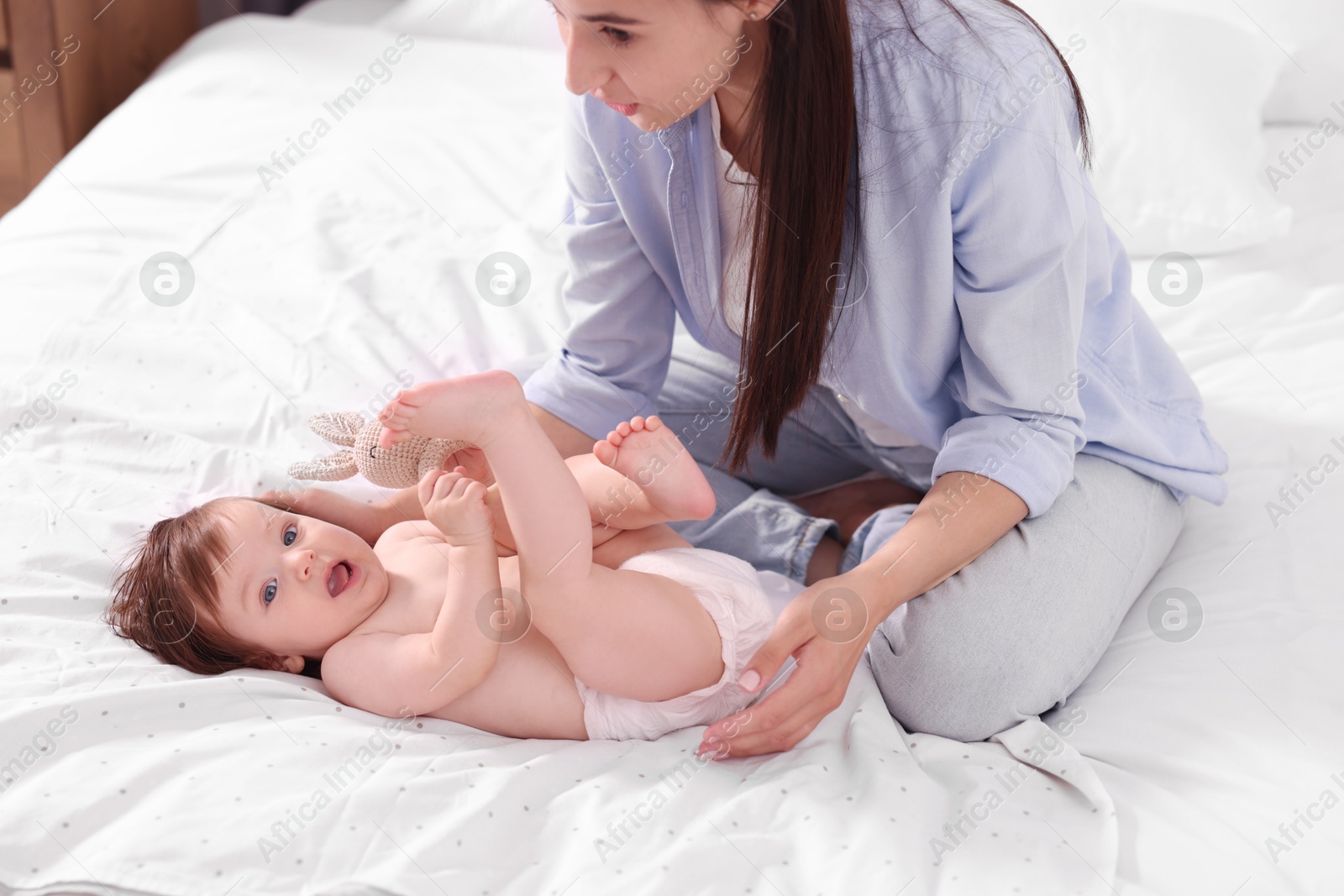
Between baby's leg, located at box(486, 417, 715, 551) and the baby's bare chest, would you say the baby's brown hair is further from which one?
baby's leg, located at box(486, 417, 715, 551)

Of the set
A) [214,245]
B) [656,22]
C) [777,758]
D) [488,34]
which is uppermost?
[656,22]

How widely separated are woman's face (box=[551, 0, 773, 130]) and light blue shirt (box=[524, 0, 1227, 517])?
91 millimetres

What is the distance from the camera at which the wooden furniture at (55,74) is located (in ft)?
6.64

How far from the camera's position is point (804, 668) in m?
0.89

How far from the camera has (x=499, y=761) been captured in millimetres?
869

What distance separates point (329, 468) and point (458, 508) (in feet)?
0.84

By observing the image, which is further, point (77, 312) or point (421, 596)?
point (77, 312)

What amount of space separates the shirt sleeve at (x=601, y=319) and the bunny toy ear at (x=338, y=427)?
193mm

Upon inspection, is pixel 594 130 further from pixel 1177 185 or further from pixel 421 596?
pixel 1177 185

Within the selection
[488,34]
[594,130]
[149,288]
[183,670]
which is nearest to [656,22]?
[594,130]

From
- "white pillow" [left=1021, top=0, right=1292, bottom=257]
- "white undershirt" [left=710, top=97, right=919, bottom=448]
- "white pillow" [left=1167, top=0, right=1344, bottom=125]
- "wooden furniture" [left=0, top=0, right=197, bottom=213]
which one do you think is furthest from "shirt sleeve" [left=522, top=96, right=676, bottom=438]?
"wooden furniture" [left=0, top=0, right=197, bottom=213]

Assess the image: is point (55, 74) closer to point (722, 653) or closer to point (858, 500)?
point (858, 500)

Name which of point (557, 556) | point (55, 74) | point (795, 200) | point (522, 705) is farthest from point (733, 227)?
point (55, 74)

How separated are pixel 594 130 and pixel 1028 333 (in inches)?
18.2
